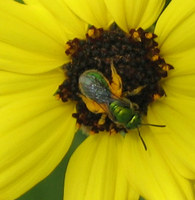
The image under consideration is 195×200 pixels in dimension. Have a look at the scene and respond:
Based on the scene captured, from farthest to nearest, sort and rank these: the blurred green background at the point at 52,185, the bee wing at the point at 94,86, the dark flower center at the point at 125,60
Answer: the blurred green background at the point at 52,185
the dark flower center at the point at 125,60
the bee wing at the point at 94,86

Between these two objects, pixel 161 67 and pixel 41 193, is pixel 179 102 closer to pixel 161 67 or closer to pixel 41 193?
pixel 161 67

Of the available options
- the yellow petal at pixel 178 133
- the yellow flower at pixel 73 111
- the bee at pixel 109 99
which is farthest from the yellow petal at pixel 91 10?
the yellow petal at pixel 178 133

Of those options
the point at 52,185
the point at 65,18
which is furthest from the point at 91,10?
the point at 52,185

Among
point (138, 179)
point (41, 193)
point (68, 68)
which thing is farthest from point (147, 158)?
point (41, 193)

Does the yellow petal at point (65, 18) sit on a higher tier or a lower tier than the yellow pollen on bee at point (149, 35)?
higher

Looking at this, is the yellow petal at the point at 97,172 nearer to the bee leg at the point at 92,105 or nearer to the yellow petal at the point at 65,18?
the bee leg at the point at 92,105

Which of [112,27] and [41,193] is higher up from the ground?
[112,27]
